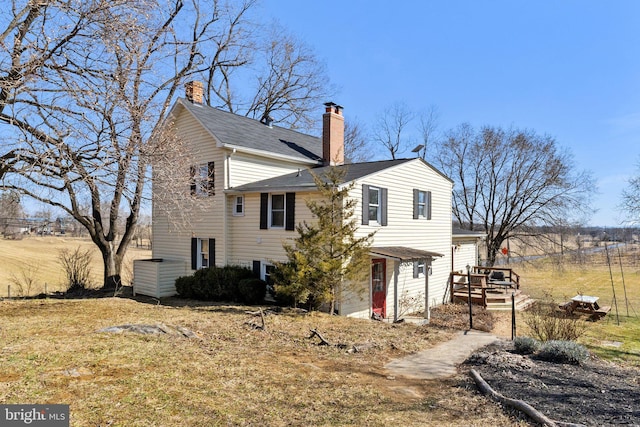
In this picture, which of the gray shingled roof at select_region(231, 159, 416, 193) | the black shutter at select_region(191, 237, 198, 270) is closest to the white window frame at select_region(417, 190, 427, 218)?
the gray shingled roof at select_region(231, 159, 416, 193)

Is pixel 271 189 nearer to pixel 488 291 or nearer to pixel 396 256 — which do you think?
pixel 396 256

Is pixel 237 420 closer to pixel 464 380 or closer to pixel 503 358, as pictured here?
pixel 464 380

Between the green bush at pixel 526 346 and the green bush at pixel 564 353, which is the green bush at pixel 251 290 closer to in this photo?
the green bush at pixel 526 346

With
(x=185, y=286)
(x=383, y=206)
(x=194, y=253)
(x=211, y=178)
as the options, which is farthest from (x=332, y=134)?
(x=185, y=286)

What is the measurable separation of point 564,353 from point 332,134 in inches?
520

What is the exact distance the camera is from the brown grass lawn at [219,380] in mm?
5066

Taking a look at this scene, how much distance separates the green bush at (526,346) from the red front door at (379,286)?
660cm

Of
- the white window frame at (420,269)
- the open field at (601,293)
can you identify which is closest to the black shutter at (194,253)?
the white window frame at (420,269)

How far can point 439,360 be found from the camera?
860 centimetres

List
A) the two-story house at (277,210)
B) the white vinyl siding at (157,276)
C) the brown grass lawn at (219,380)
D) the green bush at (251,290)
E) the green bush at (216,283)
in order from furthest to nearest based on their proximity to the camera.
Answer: the white vinyl siding at (157,276) < the two-story house at (277,210) < the green bush at (216,283) < the green bush at (251,290) < the brown grass lawn at (219,380)

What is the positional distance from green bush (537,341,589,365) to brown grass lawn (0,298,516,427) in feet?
8.09

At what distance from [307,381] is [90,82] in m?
8.49

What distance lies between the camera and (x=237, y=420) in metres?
4.91

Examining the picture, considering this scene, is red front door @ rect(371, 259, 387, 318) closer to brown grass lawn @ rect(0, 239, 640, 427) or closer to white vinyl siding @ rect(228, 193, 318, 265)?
white vinyl siding @ rect(228, 193, 318, 265)
